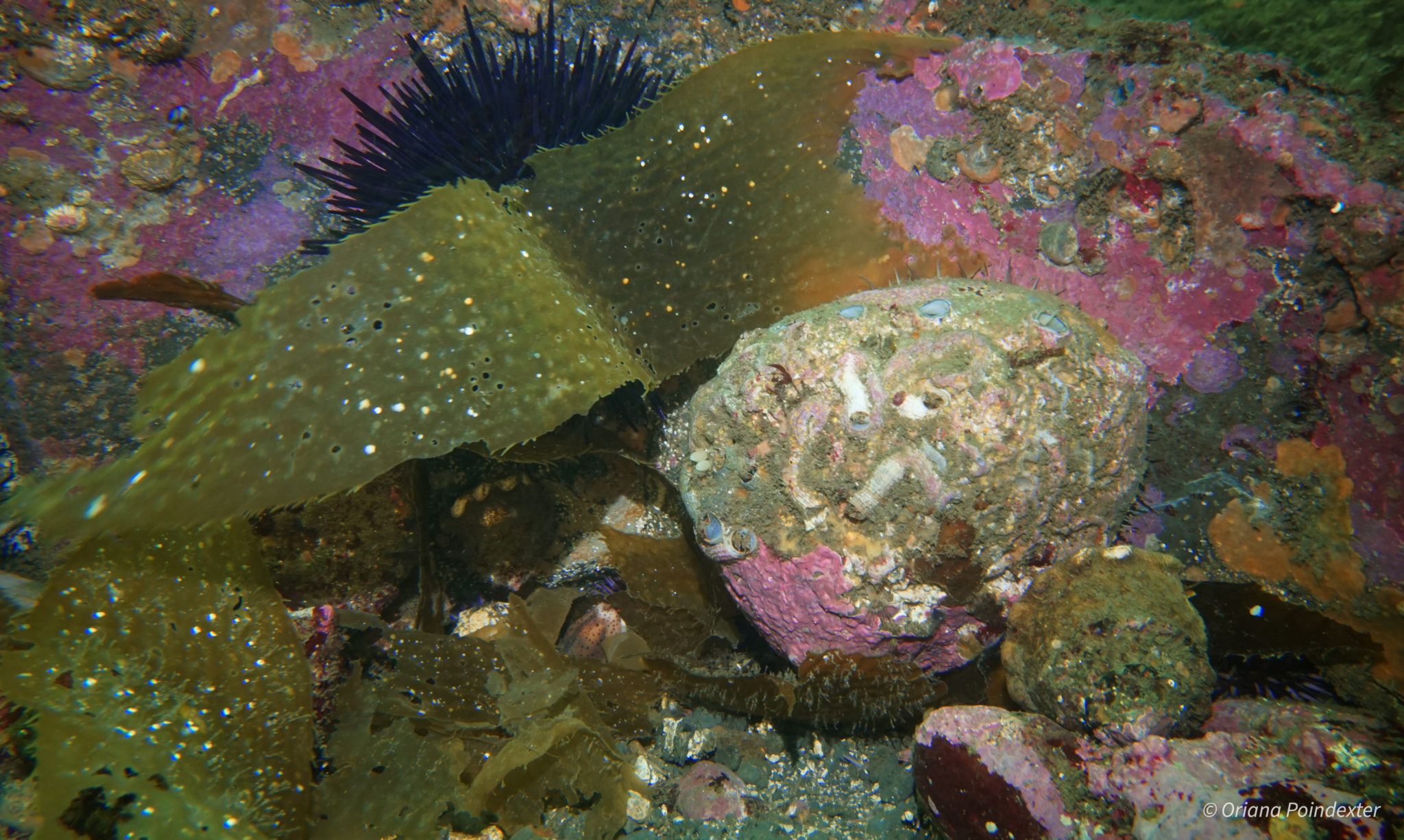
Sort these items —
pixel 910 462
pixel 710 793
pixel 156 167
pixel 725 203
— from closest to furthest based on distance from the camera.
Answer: pixel 910 462
pixel 710 793
pixel 725 203
pixel 156 167

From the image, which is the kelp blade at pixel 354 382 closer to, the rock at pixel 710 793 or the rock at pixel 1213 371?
the rock at pixel 710 793

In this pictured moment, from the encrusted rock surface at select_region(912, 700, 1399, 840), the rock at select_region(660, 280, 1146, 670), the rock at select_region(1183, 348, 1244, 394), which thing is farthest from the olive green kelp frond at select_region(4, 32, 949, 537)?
the encrusted rock surface at select_region(912, 700, 1399, 840)

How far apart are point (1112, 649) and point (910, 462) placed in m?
0.93

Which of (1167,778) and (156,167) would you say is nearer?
(1167,778)

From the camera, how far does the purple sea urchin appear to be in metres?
2.55

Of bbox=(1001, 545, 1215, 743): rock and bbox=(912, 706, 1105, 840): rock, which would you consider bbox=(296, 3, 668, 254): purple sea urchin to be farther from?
bbox=(912, 706, 1105, 840): rock

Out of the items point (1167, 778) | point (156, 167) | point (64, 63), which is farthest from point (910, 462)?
point (64, 63)

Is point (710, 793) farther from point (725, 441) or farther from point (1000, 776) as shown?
point (725, 441)

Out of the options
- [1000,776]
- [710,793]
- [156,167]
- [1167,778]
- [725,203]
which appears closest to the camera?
[1167,778]

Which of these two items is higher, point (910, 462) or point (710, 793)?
point (910, 462)

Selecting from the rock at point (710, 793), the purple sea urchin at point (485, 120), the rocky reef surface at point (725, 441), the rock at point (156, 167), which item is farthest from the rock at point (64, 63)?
the rock at point (710, 793)

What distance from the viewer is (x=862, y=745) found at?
8.66ft

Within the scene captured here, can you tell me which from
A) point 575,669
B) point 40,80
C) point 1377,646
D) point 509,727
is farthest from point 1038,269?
point 40,80

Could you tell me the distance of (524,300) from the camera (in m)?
2.28
